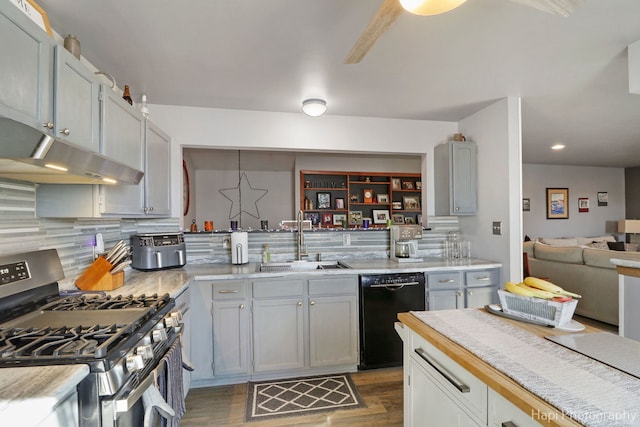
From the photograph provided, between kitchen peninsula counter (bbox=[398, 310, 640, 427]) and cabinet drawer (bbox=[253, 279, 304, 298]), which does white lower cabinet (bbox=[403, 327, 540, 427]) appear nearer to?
kitchen peninsula counter (bbox=[398, 310, 640, 427])

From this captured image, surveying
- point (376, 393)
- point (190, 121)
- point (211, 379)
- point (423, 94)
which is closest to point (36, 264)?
point (211, 379)

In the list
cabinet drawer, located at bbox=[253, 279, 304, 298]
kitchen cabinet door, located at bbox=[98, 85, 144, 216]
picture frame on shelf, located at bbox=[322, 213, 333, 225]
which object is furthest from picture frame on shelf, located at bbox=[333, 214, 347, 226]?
kitchen cabinet door, located at bbox=[98, 85, 144, 216]

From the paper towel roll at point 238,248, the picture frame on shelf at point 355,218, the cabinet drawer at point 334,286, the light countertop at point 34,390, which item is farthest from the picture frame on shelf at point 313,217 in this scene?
the light countertop at point 34,390

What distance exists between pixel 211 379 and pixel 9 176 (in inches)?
74.5

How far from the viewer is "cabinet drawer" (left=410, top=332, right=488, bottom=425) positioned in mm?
904

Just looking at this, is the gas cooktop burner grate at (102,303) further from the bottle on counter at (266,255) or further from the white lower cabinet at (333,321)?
the bottle on counter at (266,255)

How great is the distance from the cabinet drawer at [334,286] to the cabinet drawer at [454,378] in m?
1.27

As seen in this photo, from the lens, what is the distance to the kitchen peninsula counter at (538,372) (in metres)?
0.67

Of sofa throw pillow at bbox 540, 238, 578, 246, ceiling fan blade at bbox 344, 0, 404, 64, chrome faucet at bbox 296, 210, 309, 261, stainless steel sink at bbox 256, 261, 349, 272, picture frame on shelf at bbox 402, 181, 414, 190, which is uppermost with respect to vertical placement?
ceiling fan blade at bbox 344, 0, 404, 64

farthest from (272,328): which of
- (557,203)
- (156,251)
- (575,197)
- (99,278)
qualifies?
(575,197)

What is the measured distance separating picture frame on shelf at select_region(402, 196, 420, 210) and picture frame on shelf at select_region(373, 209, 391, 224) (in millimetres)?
399

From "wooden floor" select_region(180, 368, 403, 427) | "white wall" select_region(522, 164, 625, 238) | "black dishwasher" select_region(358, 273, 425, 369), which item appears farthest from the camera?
"white wall" select_region(522, 164, 625, 238)

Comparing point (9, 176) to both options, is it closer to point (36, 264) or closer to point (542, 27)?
point (36, 264)

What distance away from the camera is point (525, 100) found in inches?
114
